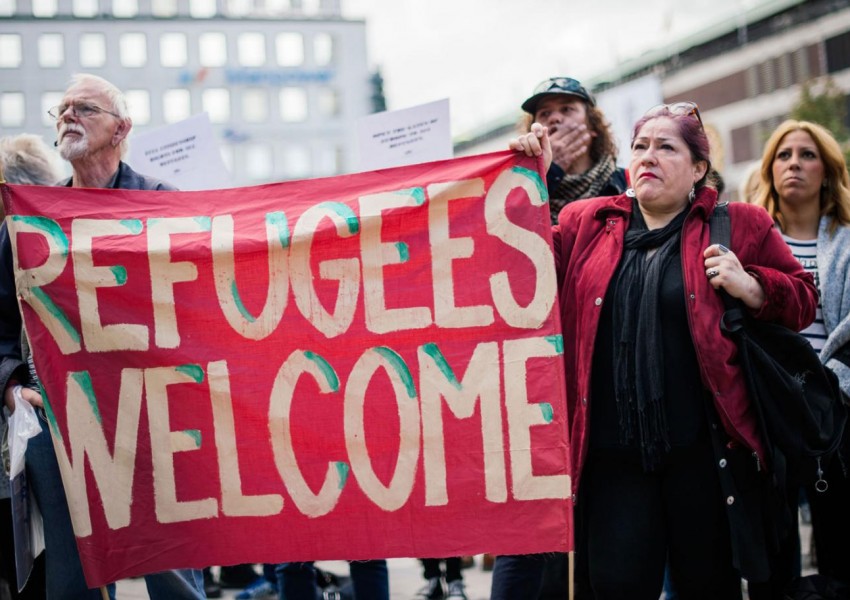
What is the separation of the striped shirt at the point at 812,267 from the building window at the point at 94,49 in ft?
173

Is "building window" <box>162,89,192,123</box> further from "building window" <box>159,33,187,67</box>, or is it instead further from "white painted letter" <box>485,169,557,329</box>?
"white painted letter" <box>485,169,557,329</box>

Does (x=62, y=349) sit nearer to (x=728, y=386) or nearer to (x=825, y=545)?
(x=728, y=386)

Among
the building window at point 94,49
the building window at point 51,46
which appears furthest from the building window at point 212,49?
the building window at point 51,46

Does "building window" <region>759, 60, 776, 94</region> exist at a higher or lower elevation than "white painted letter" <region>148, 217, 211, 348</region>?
higher

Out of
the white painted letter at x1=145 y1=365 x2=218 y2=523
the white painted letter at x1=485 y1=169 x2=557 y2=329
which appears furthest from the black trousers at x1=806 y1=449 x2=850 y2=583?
the white painted letter at x1=145 y1=365 x2=218 y2=523

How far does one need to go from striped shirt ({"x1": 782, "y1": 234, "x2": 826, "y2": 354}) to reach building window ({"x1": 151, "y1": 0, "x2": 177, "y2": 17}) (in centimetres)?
5595

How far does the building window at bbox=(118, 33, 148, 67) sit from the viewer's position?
53.4m

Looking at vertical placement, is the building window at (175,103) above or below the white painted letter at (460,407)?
above

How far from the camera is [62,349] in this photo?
3324 mm

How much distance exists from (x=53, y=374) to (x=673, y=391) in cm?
207

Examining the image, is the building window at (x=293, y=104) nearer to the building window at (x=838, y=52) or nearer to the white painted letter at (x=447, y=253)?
the building window at (x=838, y=52)

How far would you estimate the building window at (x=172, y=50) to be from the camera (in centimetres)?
5444

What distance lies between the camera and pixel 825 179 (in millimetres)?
4219

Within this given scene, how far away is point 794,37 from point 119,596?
1517 inches
